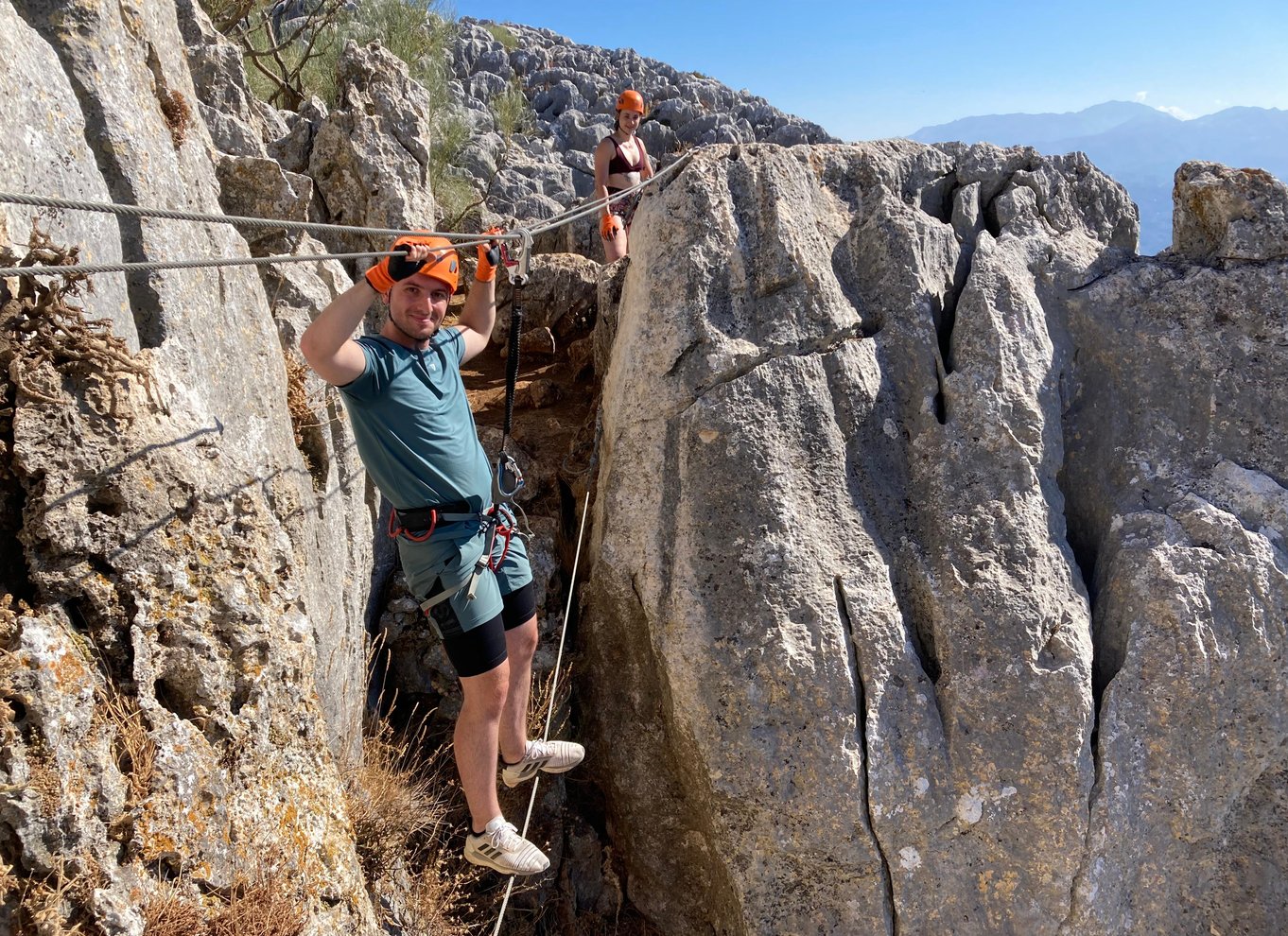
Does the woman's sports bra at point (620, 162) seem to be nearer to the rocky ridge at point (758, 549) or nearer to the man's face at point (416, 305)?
the rocky ridge at point (758, 549)

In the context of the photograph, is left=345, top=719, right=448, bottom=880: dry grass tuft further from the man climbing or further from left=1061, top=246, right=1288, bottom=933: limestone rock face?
left=1061, top=246, right=1288, bottom=933: limestone rock face

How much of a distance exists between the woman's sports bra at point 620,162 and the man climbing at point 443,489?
Result: 4.07m

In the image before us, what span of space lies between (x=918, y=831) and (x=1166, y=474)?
10.4ft

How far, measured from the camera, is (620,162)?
8.60m

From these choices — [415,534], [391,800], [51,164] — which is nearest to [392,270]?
[415,534]

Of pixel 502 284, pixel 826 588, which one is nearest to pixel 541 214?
pixel 502 284

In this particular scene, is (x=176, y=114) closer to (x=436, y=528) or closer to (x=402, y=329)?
(x=402, y=329)

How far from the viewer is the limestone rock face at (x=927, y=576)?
17.4 feet

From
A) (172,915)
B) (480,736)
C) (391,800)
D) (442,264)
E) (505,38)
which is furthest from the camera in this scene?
(505,38)

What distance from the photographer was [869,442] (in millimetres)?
6086

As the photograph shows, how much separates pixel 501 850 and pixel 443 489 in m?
2.07

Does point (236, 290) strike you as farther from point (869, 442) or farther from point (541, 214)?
point (541, 214)

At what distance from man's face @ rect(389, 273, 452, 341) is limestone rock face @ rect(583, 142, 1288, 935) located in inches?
78.8

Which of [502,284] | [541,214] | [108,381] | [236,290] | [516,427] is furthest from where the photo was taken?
[541,214]
